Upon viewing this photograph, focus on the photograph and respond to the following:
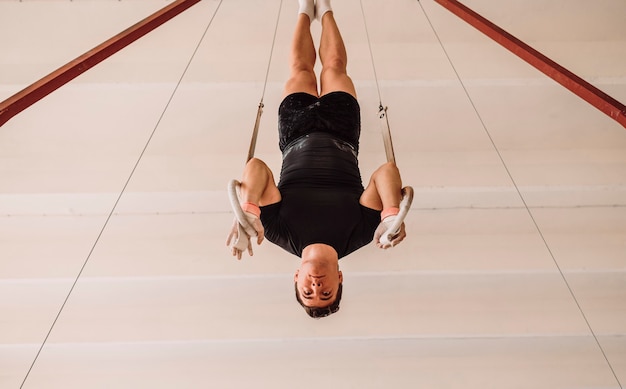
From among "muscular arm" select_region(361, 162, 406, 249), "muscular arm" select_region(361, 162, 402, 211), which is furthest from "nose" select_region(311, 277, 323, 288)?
"muscular arm" select_region(361, 162, 402, 211)

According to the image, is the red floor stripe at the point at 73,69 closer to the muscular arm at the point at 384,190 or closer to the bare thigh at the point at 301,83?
the bare thigh at the point at 301,83

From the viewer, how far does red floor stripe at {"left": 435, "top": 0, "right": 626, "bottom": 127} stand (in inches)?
70.1

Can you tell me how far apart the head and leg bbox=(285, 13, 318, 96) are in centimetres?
90

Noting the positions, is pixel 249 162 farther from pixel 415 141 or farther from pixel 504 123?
pixel 504 123

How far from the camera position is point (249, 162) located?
1905mm

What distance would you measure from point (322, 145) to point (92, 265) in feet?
6.87

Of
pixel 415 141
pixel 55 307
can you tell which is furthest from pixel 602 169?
pixel 55 307

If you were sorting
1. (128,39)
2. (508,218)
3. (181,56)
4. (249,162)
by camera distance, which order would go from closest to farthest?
(249,162) → (128,39) → (181,56) → (508,218)

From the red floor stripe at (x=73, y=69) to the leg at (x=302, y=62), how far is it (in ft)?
2.15

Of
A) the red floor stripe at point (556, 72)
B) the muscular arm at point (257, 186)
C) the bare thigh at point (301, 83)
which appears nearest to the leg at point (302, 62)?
the bare thigh at point (301, 83)

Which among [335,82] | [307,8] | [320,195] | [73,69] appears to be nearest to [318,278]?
[320,195]

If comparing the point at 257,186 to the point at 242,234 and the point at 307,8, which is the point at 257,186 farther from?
the point at 307,8

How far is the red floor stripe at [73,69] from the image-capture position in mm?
1543

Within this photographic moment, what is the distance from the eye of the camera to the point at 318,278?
186cm
